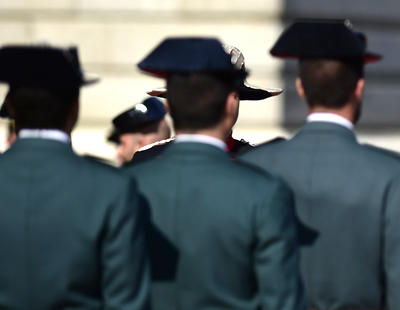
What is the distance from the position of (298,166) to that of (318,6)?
7.68 meters

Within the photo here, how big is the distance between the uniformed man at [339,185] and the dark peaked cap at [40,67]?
0.73 m

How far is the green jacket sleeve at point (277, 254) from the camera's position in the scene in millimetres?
3910

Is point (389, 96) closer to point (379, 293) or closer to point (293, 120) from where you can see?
point (293, 120)

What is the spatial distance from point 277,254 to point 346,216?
404 mm

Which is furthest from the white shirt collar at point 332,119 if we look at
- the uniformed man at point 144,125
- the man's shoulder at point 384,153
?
the uniformed man at point 144,125

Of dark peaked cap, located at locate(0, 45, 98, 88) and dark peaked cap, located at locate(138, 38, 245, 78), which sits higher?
dark peaked cap, located at locate(138, 38, 245, 78)

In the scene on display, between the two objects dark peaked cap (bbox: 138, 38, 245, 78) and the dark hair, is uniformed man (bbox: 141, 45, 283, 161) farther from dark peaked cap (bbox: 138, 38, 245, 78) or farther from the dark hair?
the dark hair

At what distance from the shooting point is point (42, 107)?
13.1 feet

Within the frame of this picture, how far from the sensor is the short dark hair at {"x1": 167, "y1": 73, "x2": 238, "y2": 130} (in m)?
4.04

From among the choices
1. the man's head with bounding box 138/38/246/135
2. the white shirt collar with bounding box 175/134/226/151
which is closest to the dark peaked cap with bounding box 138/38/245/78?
the man's head with bounding box 138/38/246/135

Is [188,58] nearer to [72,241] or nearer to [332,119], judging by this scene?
[332,119]

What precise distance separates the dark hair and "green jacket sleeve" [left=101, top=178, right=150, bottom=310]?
13.6 inches

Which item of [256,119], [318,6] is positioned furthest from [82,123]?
[318,6]

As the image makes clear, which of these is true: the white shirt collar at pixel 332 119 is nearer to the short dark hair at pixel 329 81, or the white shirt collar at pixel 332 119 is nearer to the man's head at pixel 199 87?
the short dark hair at pixel 329 81
